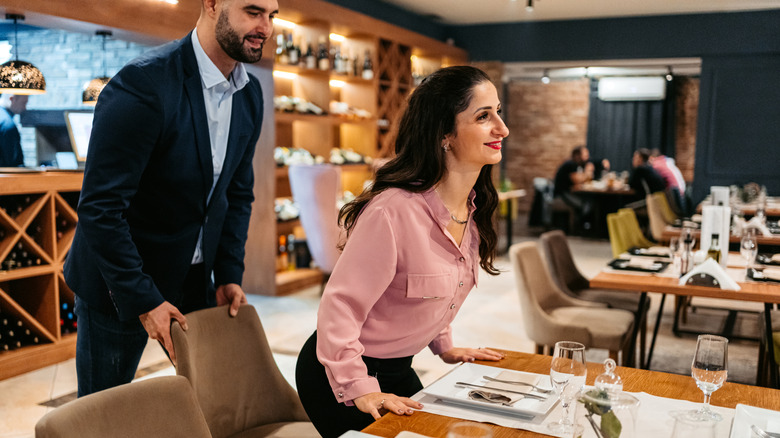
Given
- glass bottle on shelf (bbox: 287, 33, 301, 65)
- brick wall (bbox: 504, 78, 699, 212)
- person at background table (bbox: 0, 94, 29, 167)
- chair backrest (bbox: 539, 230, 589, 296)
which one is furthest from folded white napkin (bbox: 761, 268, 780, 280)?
brick wall (bbox: 504, 78, 699, 212)

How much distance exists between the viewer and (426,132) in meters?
1.80

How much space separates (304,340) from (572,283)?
1.90 m

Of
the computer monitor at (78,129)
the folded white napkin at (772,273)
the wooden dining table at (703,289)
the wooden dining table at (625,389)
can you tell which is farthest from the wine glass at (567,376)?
the computer monitor at (78,129)

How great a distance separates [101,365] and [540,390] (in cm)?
129

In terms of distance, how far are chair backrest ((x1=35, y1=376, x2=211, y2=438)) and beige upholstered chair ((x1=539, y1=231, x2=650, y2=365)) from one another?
289cm

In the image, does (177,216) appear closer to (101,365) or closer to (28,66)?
(101,365)

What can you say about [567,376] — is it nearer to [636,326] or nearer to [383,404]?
[383,404]

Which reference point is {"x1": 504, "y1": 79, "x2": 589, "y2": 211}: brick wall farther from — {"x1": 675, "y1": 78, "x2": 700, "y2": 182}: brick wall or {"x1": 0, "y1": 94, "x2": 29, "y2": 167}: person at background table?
{"x1": 0, "y1": 94, "x2": 29, "y2": 167}: person at background table

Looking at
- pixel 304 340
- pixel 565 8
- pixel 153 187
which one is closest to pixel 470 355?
pixel 153 187

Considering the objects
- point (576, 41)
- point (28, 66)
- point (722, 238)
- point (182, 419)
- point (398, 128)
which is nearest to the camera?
point (182, 419)

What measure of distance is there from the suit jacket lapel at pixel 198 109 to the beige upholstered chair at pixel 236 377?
1.39 ft

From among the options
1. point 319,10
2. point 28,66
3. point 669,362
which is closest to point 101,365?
point 28,66

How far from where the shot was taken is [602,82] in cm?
1379

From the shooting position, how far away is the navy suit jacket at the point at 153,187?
5.91 feet
